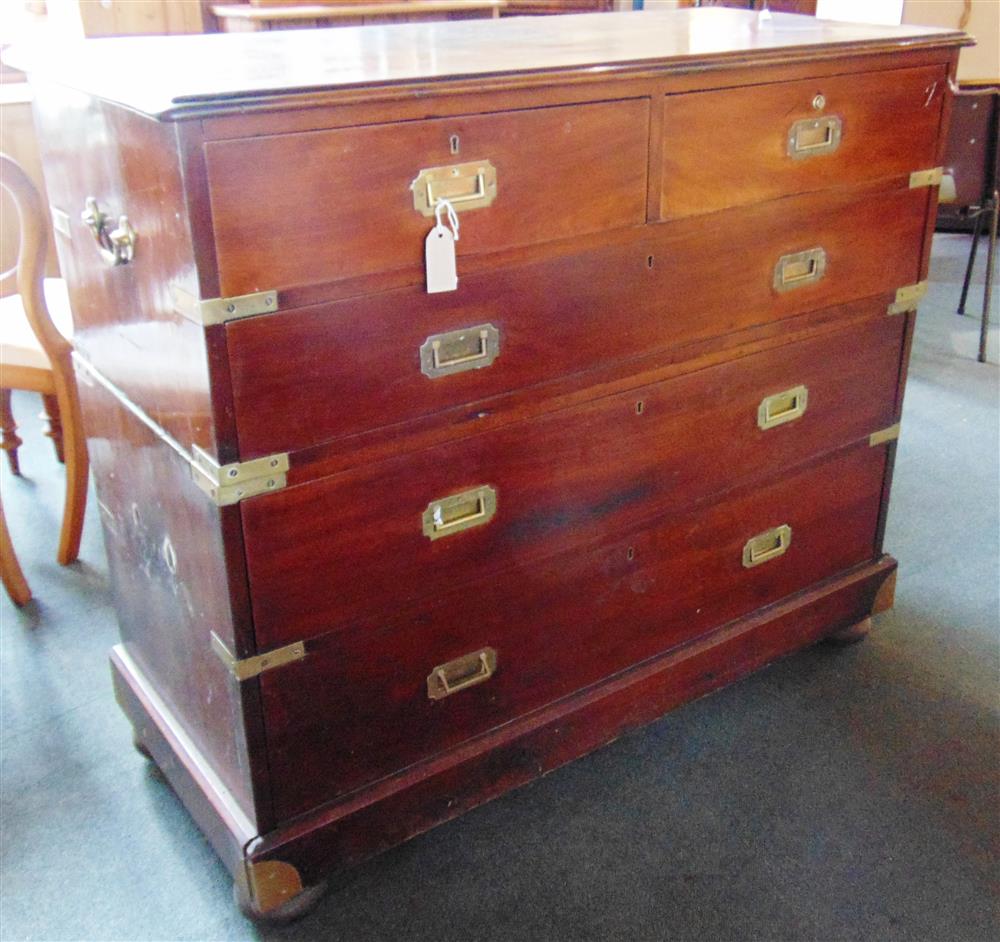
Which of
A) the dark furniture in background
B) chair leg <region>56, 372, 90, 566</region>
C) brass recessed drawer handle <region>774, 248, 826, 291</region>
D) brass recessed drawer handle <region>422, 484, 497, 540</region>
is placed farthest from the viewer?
the dark furniture in background

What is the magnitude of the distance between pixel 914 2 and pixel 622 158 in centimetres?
373

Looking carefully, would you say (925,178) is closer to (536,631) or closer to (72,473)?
(536,631)

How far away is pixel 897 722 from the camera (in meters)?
1.88

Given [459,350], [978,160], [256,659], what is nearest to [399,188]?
[459,350]

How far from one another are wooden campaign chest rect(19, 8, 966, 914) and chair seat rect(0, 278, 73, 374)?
2.27 ft

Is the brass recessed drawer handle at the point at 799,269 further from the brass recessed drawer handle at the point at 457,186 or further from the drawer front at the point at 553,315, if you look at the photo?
the brass recessed drawer handle at the point at 457,186

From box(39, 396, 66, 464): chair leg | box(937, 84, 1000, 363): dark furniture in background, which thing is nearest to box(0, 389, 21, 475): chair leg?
box(39, 396, 66, 464): chair leg

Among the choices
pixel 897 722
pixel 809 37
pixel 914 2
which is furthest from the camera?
pixel 914 2

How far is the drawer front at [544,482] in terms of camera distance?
4.28 ft

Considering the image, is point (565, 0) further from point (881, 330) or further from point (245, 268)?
point (245, 268)

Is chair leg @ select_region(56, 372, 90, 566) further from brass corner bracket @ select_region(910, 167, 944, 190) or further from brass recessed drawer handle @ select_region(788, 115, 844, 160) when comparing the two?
brass corner bracket @ select_region(910, 167, 944, 190)

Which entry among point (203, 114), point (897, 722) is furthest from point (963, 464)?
point (203, 114)

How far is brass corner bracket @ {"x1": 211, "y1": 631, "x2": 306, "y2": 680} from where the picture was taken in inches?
51.7

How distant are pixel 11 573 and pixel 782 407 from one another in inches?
59.0
